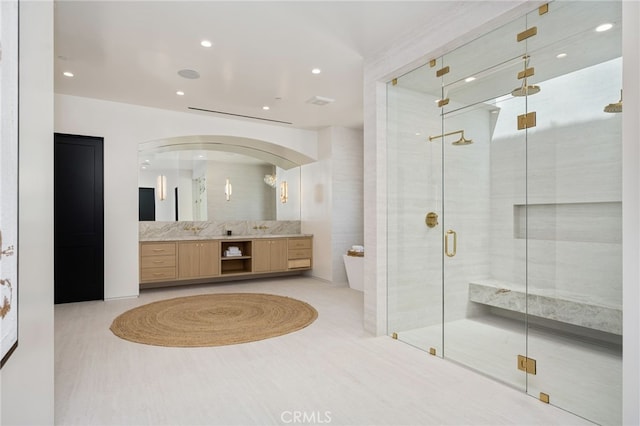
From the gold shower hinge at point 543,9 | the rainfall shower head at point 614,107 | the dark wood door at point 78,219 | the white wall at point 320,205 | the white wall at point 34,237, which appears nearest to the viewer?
the white wall at point 34,237

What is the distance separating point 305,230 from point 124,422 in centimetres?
547

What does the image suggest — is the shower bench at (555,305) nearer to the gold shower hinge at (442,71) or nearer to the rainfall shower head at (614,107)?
the rainfall shower head at (614,107)

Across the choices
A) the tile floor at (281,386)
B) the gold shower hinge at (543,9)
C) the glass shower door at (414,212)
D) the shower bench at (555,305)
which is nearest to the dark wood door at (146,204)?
the tile floor at (281,386)

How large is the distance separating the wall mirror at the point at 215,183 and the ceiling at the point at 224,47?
4.40 ft

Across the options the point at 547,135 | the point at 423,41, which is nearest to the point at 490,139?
the point at 547,135

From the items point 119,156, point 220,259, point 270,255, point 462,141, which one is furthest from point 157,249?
point 462,141

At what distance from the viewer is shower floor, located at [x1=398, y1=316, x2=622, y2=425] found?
212 cm

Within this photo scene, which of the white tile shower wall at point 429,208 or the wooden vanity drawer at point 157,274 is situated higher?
the white tile shower wall at point 429,208

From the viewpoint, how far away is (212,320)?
4.18 metres

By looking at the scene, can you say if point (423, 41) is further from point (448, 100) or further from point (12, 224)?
point (12, 224)

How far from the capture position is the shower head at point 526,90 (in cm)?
249

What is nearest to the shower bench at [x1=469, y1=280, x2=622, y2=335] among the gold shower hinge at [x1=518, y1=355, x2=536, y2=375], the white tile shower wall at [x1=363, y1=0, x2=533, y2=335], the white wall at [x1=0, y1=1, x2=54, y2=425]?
the gold shower hinge at [x1=518, y1=355, x2=536, y2=375]

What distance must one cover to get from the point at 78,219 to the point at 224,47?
3.33 meters

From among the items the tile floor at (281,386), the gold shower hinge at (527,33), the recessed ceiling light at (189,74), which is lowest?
the tile floor at (281,386)
